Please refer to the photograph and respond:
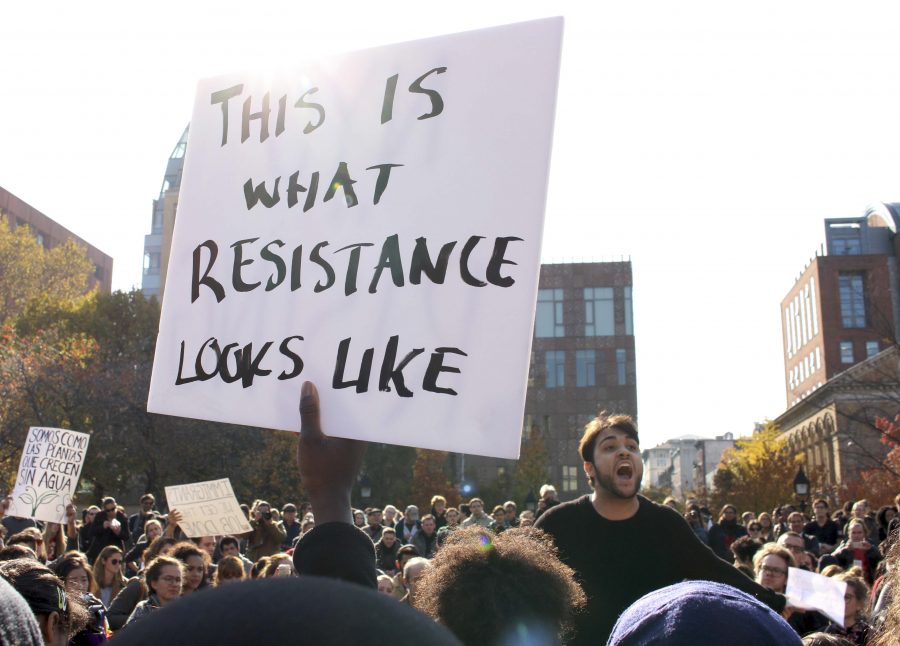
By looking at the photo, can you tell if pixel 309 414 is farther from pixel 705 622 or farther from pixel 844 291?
pixel 844 291

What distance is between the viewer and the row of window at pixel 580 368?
2557 inches

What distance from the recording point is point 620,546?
3.59m

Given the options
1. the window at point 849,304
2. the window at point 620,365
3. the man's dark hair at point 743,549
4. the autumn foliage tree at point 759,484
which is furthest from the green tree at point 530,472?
the man's dark hair at point 743,549

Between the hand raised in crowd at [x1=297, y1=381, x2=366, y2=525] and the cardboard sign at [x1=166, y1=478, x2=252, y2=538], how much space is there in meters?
7.30

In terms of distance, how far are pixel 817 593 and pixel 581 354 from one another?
196ft

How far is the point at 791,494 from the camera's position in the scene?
4869 centimetres

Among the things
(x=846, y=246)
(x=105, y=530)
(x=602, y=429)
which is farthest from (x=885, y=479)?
(x=846, y=246)

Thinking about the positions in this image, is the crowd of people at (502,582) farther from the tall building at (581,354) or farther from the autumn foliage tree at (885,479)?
the tall building at (581,354)

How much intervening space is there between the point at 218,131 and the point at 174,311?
551mm

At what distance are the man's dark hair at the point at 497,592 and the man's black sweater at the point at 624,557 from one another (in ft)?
3.85

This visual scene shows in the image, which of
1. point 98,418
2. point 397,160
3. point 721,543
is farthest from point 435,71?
point 98,418

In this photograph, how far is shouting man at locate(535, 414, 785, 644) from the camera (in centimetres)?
345

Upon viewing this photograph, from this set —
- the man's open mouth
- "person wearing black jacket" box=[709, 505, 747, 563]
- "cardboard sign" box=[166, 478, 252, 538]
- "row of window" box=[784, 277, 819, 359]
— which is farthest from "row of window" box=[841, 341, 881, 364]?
the man's open mouth

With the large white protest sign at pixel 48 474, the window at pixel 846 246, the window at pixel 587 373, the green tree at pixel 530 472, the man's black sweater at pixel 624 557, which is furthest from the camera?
the window at pixel 846 246
